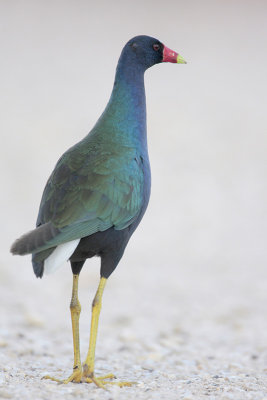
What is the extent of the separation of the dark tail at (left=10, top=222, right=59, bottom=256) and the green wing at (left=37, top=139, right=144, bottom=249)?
0.25ft

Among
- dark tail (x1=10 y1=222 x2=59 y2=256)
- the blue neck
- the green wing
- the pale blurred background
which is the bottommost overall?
dark tail (x1=10 y1=222 x2=59 y2=256)

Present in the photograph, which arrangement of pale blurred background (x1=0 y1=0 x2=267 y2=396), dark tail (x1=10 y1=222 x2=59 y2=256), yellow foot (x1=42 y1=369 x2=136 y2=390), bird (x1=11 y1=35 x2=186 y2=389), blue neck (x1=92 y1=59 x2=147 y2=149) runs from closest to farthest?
dark tail (x1=10 y1=222 x2=59 y2=256), bird (x1=11 y1=35 x2=186 y2=389), yellow foot (x1=42 y1=369 x2=136 y2=390), blue neck (x1=92 y1=59 x2=147 y2=149), pale blurred background (x1=0 y1=0 x2=267 y2=396)

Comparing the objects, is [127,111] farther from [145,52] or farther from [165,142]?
[165,142]

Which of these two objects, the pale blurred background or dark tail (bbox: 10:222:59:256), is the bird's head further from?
the pale blurred background

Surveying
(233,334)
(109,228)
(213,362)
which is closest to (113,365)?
(213,362)

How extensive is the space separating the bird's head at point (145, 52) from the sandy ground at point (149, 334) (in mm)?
2443

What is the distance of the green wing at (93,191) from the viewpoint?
4.85 meters

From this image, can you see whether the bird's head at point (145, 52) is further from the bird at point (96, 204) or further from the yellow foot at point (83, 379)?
the yellow foot at point (83, 379)

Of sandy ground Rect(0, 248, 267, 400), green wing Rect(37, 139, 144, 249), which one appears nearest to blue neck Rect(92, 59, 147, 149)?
green wing Rect(37, 139, 144, 249)

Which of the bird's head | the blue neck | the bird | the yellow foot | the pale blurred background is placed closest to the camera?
the bird

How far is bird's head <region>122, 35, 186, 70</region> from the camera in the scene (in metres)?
5.68

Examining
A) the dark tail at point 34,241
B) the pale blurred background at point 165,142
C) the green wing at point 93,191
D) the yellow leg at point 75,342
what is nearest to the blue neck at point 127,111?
the green wing at point 93,191

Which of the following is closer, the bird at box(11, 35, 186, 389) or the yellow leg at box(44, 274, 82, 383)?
the bird at box(11, 35, 186, 389)

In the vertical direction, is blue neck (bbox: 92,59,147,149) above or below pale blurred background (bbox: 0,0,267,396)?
below
